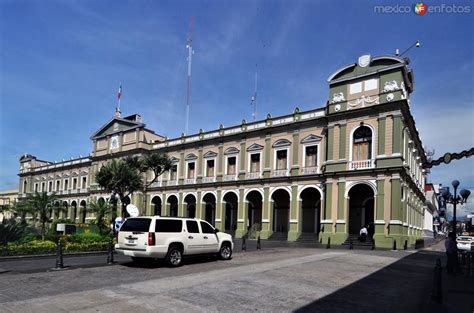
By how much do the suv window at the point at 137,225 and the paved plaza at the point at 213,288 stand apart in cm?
131

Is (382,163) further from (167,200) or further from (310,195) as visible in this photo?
(167,200)

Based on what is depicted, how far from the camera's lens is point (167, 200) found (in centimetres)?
4522

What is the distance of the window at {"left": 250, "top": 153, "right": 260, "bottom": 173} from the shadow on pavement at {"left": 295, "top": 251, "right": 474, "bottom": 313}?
24.0 meters

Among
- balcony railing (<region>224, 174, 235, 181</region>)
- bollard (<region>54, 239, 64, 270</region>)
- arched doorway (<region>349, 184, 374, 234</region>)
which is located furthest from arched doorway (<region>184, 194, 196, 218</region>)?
bollard (<region>54, 239, 64, 270</region>)

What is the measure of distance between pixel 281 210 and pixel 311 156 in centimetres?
664

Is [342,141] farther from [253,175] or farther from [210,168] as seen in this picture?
[210,168]

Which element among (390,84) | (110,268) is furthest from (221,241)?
(390,84)

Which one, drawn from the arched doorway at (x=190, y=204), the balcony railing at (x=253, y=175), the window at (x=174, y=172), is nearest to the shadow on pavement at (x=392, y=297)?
the balcony railing at (x=253, y=175)

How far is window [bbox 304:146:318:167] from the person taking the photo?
108 ft

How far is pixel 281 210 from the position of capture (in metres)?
36.6

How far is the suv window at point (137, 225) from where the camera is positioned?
12.9m

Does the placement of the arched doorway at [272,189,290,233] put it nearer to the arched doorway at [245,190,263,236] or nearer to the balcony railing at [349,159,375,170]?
the arched doorway at [245,190,263,236]

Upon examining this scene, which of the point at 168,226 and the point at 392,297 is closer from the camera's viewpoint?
the point at 392,297

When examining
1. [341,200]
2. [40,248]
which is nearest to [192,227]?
[40,248]
